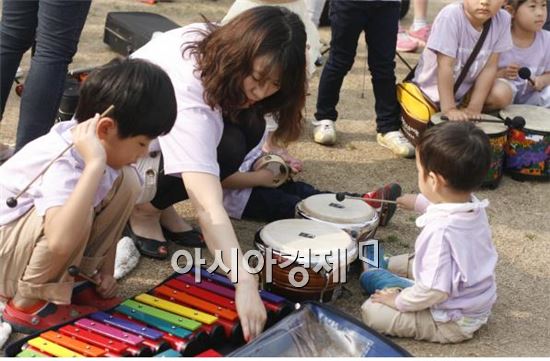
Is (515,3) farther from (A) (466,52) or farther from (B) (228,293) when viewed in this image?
(B) (228,293)

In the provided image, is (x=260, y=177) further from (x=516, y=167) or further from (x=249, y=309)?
(x=516, y=167)

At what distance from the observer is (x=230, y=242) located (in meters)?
2.68

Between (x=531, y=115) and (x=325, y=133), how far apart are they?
105cm

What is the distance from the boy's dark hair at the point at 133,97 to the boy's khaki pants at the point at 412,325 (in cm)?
94

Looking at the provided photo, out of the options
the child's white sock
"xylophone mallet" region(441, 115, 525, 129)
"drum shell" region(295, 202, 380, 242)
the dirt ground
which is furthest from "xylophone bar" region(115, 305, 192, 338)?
the child's white sock

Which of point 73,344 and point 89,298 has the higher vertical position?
point 73,344

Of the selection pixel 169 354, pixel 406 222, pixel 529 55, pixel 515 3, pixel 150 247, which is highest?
pixel 515 3

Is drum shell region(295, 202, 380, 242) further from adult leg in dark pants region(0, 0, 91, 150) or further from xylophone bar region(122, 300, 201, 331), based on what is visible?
adult leg in dark pants region(0, 0, 91, 150)

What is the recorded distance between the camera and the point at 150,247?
10.8 feet

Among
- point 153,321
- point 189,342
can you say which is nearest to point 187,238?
point 153,321

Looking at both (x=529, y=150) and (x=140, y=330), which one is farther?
(x=529, y=150)

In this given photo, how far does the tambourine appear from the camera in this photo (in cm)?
359

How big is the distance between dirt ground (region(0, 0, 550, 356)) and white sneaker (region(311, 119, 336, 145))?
0.12 feet

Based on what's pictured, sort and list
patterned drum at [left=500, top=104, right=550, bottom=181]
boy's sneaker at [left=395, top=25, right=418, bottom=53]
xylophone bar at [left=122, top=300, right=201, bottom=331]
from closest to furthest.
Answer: xylophone bar at [left=122, top=300, right=201, bottom=331] < patterned drum at [left=500, top=104, right=550, bottom=181] < boy's sneaker at [left=395, top=25, right=418, bottom=53]
